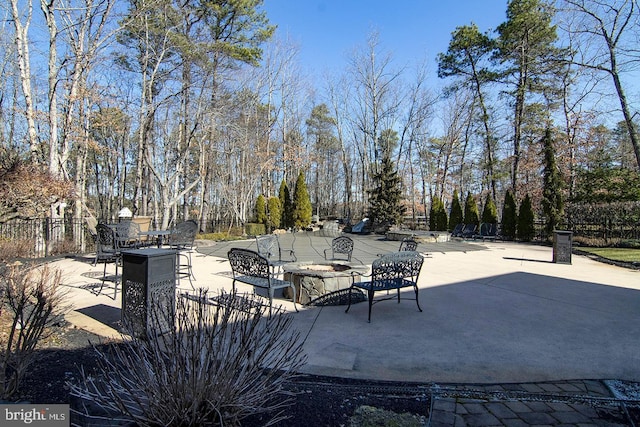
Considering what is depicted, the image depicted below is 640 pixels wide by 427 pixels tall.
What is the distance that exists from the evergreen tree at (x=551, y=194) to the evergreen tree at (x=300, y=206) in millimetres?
11956

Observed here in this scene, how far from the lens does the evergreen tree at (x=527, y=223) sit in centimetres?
1546

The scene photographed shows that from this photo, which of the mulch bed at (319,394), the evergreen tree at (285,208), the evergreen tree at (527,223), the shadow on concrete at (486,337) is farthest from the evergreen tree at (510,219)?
the mulch bed at (319,394)

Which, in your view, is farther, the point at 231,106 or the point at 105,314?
the point at 231,106

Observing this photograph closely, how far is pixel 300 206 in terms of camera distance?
2061cm

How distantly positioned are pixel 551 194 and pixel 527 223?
1658 mm

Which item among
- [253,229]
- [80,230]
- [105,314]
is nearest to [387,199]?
[253,229]

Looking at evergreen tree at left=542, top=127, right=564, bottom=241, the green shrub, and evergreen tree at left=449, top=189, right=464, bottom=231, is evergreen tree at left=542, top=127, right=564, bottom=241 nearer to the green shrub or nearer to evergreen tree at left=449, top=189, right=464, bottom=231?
evergreen tree at left=449, top=189, right=464, bottom=231

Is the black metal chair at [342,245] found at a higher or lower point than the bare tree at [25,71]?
lower

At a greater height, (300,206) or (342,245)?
(300,206)

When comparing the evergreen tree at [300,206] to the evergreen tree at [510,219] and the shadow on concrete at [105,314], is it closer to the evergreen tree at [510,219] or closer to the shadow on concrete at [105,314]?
the evergreen tree at [510,219]

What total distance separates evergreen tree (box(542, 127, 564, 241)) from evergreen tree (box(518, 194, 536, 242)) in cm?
87

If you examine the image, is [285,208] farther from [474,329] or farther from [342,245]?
[474,329]

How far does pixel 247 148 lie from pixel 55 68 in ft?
42.1

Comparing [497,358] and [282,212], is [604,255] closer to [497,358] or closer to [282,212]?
[497,358]
